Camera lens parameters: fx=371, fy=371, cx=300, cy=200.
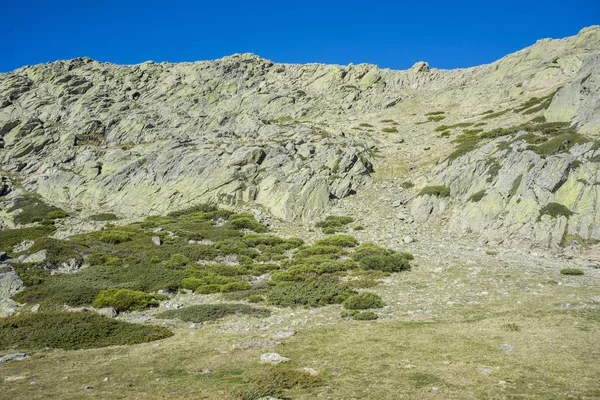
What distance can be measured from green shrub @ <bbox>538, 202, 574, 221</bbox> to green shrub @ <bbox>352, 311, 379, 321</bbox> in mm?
19504

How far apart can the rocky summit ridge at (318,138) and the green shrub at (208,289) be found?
69.0ft

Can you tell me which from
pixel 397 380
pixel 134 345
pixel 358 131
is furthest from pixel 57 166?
pixel 397 380

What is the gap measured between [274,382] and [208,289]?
14057 mm

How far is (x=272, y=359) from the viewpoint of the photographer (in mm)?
12094

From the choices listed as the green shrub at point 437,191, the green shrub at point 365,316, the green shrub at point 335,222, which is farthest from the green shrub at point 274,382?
the green shrub at point 437,191

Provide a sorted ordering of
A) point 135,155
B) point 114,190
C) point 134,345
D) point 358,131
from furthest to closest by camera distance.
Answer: point 358,131 → point 135,155 → point 114,190 → point 134,345

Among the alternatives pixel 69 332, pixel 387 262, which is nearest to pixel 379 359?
pixel 69 332

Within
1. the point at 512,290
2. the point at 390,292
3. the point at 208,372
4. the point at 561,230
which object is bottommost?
the point at 208,372

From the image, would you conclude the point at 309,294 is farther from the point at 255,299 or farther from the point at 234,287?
the point at 234,287

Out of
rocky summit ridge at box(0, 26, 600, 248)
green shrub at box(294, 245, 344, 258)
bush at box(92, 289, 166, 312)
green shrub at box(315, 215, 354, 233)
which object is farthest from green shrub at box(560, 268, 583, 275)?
bush at box(92, 289, 166, 312)

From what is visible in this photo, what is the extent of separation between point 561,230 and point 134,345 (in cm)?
2871

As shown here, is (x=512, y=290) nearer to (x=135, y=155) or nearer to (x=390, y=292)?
(x=390, y=292)

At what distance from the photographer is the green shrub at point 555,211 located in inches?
1092

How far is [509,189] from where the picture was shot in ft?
108
